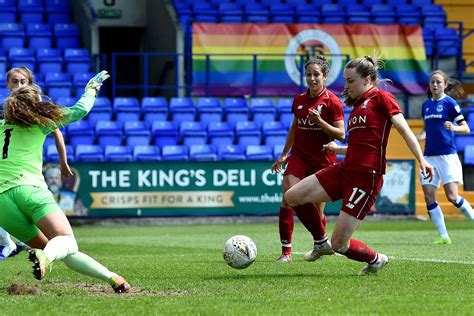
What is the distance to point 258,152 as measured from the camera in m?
23.2

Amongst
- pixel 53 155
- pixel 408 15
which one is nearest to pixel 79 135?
pixel 53 155

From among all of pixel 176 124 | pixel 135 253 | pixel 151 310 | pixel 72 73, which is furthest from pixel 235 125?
pixel 151 310

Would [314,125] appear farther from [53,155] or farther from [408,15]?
[408,15]

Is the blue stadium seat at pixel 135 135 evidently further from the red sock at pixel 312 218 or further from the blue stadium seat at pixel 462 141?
the red sock at pixel 312 218

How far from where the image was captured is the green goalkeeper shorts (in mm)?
8156

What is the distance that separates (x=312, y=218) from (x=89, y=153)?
466 inches

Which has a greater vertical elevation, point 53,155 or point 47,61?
point 47,61

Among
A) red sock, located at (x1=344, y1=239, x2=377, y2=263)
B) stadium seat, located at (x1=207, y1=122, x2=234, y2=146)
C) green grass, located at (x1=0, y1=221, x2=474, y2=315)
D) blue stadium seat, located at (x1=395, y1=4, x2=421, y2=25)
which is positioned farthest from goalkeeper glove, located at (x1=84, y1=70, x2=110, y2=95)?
blue stadium seat, located at (x1=395, y1=4, x2=421, y2=25)

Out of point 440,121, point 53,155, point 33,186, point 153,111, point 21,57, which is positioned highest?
point 33,186

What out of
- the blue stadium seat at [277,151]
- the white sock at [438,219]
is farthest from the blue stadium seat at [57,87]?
the white sock at [438,219]

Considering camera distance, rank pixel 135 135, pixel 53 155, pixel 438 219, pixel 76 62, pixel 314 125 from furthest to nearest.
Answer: pixel 76 62
pixel 135 135
pixel 53 155
pixel 438 219
pixel 314 125

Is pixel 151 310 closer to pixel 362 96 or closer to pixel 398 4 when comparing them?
pixel 362 96

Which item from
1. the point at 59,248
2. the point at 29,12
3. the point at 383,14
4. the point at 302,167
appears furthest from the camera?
the point at 383,14

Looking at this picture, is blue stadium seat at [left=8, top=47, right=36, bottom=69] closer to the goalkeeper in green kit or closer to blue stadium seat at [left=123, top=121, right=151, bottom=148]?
blue stadium seat at [left=123, top=121, right=151, bottom=148]
